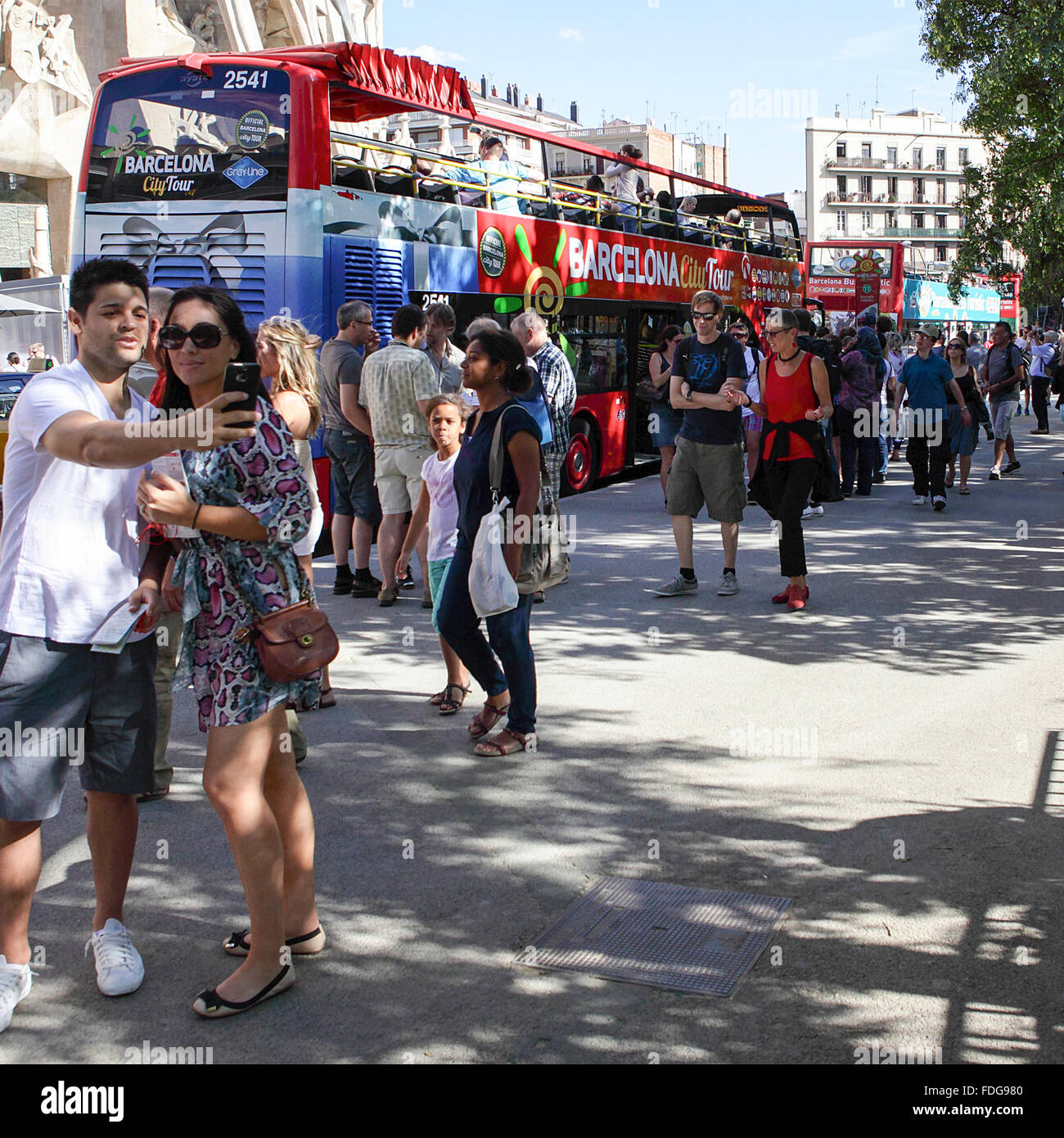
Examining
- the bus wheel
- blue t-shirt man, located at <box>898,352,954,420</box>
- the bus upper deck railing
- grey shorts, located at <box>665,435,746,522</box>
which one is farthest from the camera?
the bus wheel

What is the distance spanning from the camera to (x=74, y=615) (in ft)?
11.0

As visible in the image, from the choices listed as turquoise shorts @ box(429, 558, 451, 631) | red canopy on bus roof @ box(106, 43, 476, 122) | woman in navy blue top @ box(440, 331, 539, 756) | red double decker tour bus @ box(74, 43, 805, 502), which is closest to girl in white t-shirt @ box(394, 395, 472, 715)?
turquoise shorts @ box(429, 558, 451, 631)

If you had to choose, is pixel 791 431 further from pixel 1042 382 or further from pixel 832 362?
pixel 1042 382

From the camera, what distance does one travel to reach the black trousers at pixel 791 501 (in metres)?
8.33

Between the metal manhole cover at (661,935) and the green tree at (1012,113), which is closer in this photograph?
the metal manhole cover at (661,935)

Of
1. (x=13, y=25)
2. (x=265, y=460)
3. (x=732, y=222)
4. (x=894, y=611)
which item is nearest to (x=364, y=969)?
(x=265, y=460)

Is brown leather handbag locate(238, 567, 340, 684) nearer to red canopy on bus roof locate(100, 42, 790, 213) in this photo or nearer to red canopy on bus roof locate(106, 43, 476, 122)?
red canopy on bus roof locate(100, 42, 790, 213)

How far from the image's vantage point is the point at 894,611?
835cm

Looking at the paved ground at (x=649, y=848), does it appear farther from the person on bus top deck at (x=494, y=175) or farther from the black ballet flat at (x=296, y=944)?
the person on bus top deck at (x=494, y=175)

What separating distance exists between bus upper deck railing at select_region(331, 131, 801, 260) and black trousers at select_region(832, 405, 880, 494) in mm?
3788

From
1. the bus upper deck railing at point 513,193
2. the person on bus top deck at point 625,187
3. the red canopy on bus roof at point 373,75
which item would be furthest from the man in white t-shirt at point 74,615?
the person on bus top deck at point 625,187

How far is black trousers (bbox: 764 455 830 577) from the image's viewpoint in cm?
833

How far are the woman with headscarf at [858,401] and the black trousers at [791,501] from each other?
5262 mm
